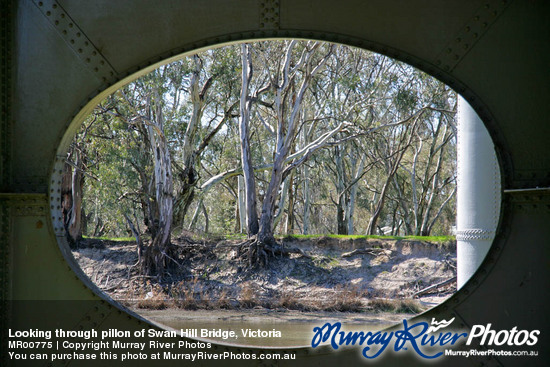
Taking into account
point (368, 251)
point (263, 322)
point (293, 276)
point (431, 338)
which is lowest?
point (263, 322)

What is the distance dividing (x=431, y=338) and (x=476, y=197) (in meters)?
3.56

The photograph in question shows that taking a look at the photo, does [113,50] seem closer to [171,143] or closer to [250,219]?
[250,219]

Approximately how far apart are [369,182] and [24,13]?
3269 centimetres

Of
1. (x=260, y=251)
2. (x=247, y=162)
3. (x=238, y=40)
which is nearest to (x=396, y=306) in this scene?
(x=260, y=251)

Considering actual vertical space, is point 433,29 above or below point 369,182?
below

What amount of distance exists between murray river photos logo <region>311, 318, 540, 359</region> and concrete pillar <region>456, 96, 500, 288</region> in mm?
3049

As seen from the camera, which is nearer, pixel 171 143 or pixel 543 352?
pixel 543 352

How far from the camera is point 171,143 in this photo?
24000 millimetres

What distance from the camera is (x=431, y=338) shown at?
4.77 metres

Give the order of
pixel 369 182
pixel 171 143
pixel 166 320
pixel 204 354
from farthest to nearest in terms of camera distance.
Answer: pixel 369 182 < pixel 171 143 < pixel 166 320 < pixel 204 354

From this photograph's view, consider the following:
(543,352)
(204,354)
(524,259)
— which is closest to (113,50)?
(204,354)

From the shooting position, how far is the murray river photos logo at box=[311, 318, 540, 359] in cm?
465

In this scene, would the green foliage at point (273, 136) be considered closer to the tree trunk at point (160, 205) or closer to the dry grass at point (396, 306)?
the tree trunk at point (160, 205)

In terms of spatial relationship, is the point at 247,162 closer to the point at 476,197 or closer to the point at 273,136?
the point at 273,136
